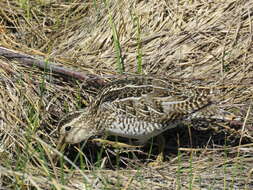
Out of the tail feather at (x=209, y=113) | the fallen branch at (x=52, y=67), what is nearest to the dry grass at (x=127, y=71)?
the fallen branch at (x=52, y=67)

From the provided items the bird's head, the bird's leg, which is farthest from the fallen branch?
the bird's leg

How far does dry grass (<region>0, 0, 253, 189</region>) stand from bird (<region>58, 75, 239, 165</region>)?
19 cm

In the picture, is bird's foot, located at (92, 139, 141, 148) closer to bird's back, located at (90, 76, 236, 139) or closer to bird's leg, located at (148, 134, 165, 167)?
bird's back, located at (90, 76, 236, 139)

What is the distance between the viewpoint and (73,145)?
553 cm

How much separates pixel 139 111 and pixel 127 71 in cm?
109

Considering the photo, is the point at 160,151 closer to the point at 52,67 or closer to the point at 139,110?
the point at 139,110

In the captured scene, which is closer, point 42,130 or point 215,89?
point 42,130

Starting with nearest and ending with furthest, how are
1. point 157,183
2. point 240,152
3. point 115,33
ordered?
point 157,183
point 240,152
point 115,33

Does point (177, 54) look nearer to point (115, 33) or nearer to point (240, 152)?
point (115, 33)

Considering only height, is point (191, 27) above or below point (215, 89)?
above

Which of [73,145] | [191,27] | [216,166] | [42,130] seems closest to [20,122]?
[42,130]

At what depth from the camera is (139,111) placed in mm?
5098

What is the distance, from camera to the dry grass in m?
4.79

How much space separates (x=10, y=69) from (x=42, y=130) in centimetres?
67
